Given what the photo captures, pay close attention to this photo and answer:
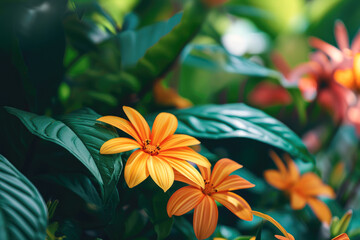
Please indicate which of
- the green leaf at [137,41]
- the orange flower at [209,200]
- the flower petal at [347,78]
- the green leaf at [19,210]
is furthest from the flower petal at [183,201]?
the flower petal at [347,78]

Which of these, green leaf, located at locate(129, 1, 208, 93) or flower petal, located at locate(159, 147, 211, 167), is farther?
green leaf, located at locate(129, 1, 208, 93)

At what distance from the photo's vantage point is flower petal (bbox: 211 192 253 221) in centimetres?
31

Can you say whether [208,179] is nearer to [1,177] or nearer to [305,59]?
[1,177]

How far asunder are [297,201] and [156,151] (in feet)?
0.93

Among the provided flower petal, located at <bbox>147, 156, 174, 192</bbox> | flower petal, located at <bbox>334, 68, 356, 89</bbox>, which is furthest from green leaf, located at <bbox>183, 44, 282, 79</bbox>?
flower petal, located at <bbox>147, 156, 174, 192</bbox>

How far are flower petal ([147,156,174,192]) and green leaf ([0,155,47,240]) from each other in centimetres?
9

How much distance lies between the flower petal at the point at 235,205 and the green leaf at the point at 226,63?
0.32 m

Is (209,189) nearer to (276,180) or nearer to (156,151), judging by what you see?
(156,151)

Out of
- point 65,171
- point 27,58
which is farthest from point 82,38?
point 65,171

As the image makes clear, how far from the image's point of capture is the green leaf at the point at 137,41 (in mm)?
458

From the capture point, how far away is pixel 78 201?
39 cm

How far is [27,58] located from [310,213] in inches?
20.7

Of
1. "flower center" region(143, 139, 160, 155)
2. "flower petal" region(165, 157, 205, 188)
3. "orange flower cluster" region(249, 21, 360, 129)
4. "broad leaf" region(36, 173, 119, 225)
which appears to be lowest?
"broad leaf" region(36, 173, 119, 225)

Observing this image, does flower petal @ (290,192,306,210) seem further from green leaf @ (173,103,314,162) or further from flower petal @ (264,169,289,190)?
green leaf @ (173,103,314,162)
